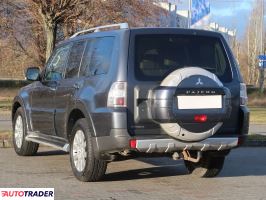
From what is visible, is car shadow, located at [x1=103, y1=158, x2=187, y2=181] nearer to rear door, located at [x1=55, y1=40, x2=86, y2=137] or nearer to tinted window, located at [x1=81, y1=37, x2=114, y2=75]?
rear door, located at [x1=55, y1=40, x2=86, y2=137]

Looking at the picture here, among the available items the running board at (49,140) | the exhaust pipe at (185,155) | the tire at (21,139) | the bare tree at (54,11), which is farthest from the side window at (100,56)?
the bare tree at (54,11)

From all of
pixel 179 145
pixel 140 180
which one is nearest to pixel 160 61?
pixel 179 145

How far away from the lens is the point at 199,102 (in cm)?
736

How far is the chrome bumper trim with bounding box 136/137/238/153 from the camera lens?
23.7ft

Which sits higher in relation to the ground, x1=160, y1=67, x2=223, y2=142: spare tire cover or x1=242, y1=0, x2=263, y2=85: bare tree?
x1=242, y1=0, x2=263, y2=85: bare tree

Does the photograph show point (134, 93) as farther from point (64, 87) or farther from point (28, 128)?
point (28, 128)

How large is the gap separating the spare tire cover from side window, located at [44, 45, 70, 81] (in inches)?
87.3

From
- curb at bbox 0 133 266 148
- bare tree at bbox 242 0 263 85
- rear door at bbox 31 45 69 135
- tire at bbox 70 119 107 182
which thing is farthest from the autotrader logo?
bare tree at bbox 242 0 263 85

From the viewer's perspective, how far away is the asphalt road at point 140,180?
7289 millimetres

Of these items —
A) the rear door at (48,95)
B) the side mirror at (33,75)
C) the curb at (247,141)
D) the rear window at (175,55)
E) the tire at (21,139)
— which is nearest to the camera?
the rear window at (175,55)

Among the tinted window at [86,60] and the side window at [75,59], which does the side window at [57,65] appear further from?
the tinted window at [86,60]

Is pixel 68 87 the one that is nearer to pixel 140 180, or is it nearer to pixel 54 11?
pixel 140 180

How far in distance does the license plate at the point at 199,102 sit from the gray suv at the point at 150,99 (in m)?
0.01

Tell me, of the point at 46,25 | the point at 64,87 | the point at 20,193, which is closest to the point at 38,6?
the point at 46,25
